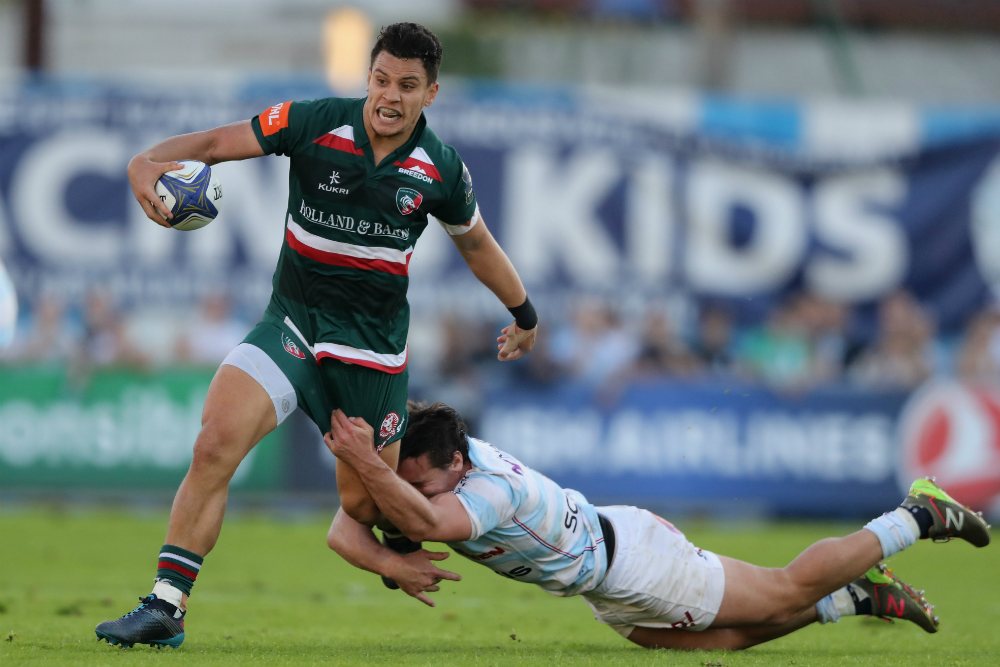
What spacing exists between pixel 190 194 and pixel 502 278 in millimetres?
1659

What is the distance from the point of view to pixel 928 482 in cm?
684

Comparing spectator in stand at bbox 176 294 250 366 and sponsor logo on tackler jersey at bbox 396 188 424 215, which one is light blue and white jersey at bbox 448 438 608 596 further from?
spectator in stand at bbox 176 294 250 366

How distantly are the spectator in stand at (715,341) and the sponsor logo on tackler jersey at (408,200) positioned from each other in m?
9.05

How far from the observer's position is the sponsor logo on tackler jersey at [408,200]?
5.95 meters

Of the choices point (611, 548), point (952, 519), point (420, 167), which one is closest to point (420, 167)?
point (420, 167)

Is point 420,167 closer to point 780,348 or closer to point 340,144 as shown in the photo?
point 340,144

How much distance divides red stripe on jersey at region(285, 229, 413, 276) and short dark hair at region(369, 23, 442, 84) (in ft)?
3.02

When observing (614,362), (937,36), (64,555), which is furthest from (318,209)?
(937,36)

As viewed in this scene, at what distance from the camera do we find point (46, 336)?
49.1 feet

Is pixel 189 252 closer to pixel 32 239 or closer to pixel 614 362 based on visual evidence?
pixel 32 239

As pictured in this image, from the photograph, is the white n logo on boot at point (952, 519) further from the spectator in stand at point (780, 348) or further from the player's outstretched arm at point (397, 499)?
the spectator in stand at point (780, 348)

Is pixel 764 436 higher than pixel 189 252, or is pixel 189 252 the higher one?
pixel 189 252

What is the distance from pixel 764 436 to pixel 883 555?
25.9ft

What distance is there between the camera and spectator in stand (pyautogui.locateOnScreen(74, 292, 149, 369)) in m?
14.2
